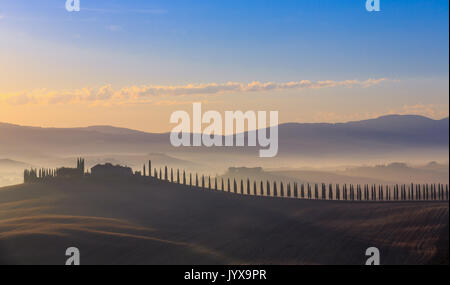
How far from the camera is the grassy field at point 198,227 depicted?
156ft

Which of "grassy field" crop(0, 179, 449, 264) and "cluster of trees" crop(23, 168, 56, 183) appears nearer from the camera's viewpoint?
"grassy field" crop(0, 179, 449, 264)

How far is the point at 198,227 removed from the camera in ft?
208

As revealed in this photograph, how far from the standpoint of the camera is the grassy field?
47656 millimetres

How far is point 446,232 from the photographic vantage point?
64.4 m

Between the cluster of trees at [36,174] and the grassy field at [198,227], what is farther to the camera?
the cluster of trees at [36,174]

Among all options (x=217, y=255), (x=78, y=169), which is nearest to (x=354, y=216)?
(x=217, y=255)

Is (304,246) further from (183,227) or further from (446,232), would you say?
(446,232)

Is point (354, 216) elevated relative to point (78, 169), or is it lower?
lower

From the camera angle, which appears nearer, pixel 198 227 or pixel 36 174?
pixel 198 227
